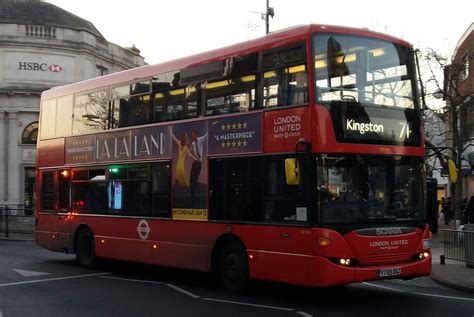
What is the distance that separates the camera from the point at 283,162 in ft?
32.1

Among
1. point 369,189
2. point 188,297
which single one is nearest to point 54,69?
point 188,297

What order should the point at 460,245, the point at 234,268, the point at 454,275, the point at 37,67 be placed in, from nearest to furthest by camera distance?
the point at 234,268 → the point at 454,275 → the point at 460,245 → the point at 37,67

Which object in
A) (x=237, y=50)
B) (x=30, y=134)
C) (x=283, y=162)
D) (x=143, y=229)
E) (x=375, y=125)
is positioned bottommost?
(x=143, y=229)

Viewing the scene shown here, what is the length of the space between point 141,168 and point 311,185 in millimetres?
4923

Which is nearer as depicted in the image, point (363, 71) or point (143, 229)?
point (363, 71)

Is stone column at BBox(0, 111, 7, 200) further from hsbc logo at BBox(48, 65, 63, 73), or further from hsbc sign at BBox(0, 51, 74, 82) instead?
hsbc logo at BBox(48, 65, 63, 73)

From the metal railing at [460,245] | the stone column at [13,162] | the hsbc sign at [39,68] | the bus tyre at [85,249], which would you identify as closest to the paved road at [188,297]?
the bus tyre at [85,249]

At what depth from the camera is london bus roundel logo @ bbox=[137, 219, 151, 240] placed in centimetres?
1266

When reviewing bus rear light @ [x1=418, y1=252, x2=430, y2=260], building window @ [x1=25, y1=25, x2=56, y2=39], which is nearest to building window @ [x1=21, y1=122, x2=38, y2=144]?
building window @ [x1=25, y1=25, x2=56, y2=39]

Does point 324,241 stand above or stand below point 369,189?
below

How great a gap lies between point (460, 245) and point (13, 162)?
109ft

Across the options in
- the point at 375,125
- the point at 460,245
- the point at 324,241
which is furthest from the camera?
the point at 460,245

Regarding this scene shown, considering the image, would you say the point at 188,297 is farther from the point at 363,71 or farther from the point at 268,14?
the point at 268,14

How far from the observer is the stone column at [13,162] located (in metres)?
40.1
